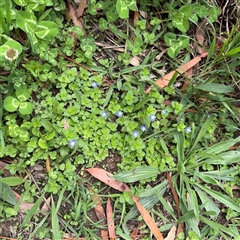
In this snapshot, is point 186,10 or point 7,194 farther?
point 186,10

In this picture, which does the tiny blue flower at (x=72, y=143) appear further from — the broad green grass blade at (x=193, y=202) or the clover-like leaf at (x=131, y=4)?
the clover-like leaf at (x=131, y=4)

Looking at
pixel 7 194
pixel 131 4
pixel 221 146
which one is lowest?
pixel 221 146

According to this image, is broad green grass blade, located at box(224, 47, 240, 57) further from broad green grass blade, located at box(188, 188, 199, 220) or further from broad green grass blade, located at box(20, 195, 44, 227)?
broad green grass blade, located at box(20, 195, 44, 227)

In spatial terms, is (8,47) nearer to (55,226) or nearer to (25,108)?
(25,108)

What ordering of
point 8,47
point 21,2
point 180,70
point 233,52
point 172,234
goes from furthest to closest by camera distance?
point 180,70
point 172,234
point 233,52
point 21,2
point 8,47

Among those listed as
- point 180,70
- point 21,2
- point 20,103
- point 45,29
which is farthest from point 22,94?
point 180,70

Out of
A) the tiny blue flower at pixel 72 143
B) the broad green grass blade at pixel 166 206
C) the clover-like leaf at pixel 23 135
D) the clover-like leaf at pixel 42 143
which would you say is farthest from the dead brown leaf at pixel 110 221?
the clover-like leaf at pixel 23 135
